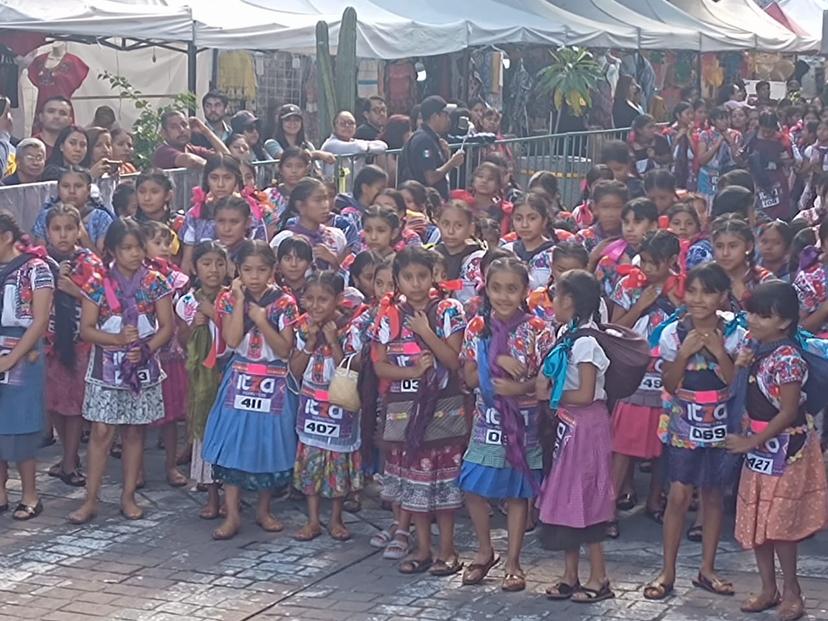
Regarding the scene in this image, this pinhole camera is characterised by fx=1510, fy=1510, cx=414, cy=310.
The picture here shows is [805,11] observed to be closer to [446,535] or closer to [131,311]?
[131,311]

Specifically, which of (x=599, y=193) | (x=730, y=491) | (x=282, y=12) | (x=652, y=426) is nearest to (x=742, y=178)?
(x=599, y=193)

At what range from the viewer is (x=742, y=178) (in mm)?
10453

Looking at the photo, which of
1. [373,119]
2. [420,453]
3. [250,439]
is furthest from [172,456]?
[373,119]

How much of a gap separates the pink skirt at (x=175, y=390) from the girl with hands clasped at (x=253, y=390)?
30.6 inches

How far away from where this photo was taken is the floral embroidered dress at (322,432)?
722 cm

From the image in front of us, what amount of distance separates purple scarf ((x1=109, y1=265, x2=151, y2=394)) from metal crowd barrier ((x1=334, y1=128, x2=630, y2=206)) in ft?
14.7

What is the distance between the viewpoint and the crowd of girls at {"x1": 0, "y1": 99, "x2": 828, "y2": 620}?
630 cm

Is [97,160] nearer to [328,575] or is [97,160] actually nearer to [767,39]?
[328,575]

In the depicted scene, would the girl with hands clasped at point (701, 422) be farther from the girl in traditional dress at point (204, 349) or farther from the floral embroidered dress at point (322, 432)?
the girl in traditional dress at point (204, 349)

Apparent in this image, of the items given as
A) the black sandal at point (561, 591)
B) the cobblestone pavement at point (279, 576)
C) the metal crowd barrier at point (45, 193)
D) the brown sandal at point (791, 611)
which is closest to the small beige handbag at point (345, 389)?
the cobblestone pavement at point (279, 576)

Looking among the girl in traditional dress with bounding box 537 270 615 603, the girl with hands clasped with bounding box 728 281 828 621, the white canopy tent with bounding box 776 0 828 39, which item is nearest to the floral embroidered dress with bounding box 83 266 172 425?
the girl in traditional dress with bounding box 537 270 615 603

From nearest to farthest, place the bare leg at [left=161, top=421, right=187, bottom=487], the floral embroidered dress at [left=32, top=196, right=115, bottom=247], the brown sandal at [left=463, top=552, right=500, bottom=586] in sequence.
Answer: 1. the brown sandal at [left=463, top=552, right=500, bottom=586]
2. the bare leg at [left=161, top=421, right=187, bottom=487]
3. the floral embroidered dress at [left=32, top=196, right=115, bottom=247]

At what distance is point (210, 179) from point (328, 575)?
308cm

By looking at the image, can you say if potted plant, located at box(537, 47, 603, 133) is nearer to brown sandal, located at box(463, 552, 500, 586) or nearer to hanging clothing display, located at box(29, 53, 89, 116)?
hanging clothing display, located at box(29, 53, 89, 116)
